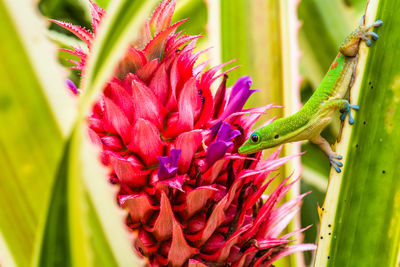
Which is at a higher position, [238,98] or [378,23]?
[378,23]

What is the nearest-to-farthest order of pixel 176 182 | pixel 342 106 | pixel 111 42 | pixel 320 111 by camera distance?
1. pixel 111 42
2. pixel 176 182
3. pixel 342 106
4. pixel 320 111

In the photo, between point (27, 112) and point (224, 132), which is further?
point (224, 132)

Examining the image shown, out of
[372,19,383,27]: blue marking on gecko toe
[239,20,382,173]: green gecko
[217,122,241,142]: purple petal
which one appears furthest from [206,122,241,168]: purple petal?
[372,19,383,27]: blue marking on gecko toe

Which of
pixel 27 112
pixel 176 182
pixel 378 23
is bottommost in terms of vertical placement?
pixel 176 182

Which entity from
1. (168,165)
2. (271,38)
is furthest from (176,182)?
(271,38)

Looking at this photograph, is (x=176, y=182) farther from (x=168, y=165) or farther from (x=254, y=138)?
(x=254, y=138)

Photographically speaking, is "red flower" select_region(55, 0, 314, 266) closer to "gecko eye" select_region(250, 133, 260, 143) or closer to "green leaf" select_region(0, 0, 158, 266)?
"gecko eye" select_region(250, 133, 260, 143)

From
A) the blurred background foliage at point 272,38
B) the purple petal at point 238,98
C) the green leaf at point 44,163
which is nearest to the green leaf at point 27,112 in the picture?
the green leaf at point 44,163
